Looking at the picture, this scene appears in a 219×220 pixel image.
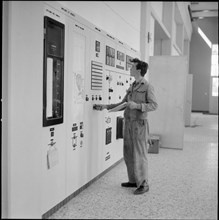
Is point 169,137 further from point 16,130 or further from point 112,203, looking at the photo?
point 16,130

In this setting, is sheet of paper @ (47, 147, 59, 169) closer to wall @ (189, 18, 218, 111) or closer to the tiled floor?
the tiled floor

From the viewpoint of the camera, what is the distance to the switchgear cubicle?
9.44 feet

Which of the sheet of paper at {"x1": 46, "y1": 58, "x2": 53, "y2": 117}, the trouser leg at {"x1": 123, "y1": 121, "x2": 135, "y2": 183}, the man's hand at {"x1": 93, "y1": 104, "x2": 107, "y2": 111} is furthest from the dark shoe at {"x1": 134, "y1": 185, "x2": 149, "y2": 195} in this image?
the sheet of paper at {"x1": 46, "y1": 58, "x2": 53, "y2": 117}

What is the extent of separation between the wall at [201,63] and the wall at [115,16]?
12.6 metres

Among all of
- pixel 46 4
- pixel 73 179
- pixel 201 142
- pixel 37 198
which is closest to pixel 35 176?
pixel 37 198

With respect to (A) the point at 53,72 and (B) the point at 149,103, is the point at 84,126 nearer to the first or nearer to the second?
(B) the point at 149,103

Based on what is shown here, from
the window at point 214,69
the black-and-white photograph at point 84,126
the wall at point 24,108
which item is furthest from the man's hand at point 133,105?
the window at point 214,69

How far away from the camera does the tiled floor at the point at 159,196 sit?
311 cm

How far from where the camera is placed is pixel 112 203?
3373 mm

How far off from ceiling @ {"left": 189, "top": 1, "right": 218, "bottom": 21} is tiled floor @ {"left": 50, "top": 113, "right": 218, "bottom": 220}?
1060 cm

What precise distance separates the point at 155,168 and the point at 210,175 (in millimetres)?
851

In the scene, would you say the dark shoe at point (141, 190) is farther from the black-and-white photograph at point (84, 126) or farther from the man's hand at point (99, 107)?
the man's hand at point (99, 107)

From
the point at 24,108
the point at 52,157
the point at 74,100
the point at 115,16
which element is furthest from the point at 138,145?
the point at 115,16

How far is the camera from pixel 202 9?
1477cm
